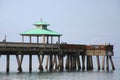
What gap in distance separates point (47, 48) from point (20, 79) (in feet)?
65.2

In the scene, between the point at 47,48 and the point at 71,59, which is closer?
the point at 47,48

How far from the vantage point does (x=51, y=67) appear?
10475 cm

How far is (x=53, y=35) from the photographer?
105875 mm

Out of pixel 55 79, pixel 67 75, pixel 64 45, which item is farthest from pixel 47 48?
pixel 55 79

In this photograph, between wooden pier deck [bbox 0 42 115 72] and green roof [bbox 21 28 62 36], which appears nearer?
wooden pier deck [bbox 0 42 115 72]

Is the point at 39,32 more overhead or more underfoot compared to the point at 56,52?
more overhead

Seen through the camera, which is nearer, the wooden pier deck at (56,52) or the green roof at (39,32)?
the wooden pier deck at (56,52)

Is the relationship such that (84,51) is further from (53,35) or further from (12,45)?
(12,45)

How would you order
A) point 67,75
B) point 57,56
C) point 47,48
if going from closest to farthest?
1. point 67,75
2. point 47,48
3. point 57,56

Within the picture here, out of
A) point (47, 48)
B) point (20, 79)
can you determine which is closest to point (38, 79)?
point (20, 79)

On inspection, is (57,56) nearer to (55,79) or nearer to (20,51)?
(20,51)

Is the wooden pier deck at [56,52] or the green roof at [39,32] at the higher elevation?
the green roof at [39,32]

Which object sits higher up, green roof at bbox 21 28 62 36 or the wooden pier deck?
green roof at bbox 21 28 62 36

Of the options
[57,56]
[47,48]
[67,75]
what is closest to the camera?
[67,75]
